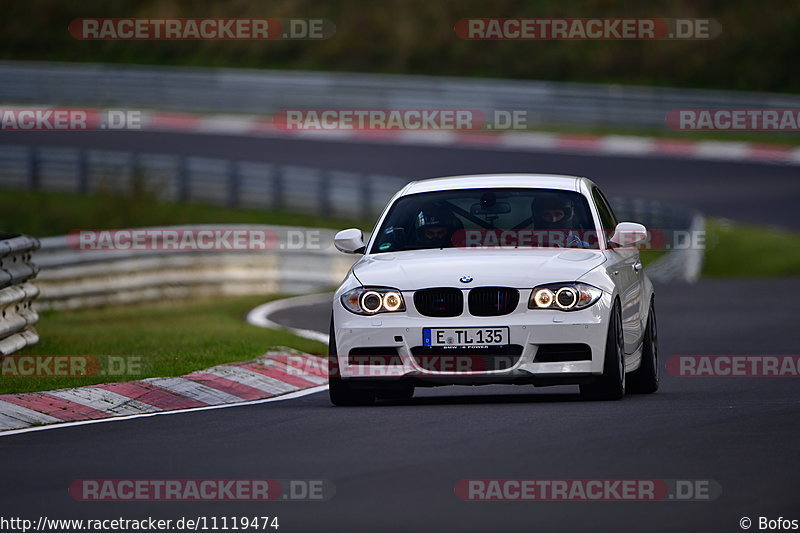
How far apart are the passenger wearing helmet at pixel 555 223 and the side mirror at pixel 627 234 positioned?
0.21m

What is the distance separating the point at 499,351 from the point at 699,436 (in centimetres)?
188

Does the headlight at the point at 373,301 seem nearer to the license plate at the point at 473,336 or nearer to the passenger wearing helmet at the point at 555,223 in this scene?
the license plate at the point at 473,336

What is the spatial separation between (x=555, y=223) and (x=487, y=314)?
128cm

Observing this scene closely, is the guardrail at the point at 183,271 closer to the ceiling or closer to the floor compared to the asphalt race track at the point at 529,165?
closer to the floor

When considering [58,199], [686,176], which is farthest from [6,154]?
[686,176]

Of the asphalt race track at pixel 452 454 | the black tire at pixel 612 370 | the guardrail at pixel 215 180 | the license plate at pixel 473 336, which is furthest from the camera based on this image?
the guardrail at pixel 215 180

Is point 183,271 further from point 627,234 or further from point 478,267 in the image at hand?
point 478,267

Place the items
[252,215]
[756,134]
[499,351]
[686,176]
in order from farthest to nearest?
1. [756,134]
2. [686,176]
3. [252,215]
4. [499,351]

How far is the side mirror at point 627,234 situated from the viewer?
39.0 feet

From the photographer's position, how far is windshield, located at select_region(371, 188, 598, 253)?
1196cm

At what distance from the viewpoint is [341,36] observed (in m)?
56.0

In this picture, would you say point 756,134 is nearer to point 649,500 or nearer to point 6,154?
point 6,154

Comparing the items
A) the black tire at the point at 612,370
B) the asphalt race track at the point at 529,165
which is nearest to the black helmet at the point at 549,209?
the black tire at the point at 612,370

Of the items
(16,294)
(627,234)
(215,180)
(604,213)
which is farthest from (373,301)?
(215,180)
